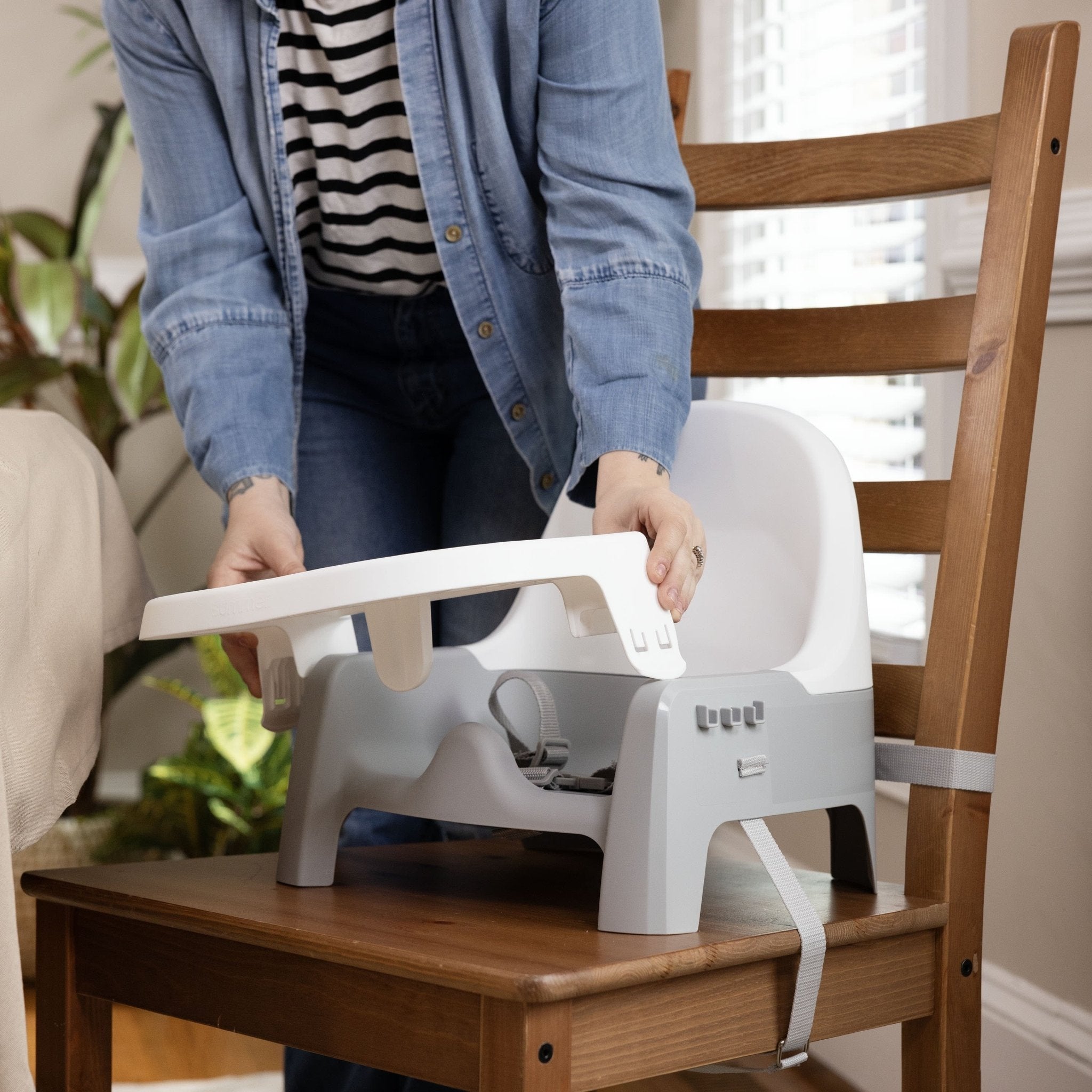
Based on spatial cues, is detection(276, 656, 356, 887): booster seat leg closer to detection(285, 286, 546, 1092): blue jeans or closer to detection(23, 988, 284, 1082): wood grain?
detection(285, 286, 546, 1092): blue jeans

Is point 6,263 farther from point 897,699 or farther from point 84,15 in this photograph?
point 897,699

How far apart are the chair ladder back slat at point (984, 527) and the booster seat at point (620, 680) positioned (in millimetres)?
57

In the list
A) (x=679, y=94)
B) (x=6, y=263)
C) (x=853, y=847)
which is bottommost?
(x=853, y=847)

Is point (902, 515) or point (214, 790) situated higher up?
point (902, 515)

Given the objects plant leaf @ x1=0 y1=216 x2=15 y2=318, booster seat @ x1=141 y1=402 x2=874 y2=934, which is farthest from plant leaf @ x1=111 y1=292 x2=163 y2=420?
booster seat @ x1=141 y1=402 x2=874 y2=934

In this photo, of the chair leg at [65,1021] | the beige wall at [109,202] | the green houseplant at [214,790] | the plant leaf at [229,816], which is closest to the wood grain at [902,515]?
the chair leg at [65,1021]

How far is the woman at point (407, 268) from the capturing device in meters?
0.72

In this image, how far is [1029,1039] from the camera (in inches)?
39.1

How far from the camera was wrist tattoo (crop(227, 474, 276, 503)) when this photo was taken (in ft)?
2.54

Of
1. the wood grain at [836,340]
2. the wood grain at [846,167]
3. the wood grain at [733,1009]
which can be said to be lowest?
the wood grain at [733,1009]

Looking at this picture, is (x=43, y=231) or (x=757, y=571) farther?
(x=43, y=231)

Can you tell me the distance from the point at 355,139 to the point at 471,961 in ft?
1.80

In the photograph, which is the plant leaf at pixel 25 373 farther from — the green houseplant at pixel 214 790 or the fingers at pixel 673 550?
the fingers at pixel 673 550

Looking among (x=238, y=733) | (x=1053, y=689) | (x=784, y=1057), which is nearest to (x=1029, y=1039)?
(x=1053, y=689)
